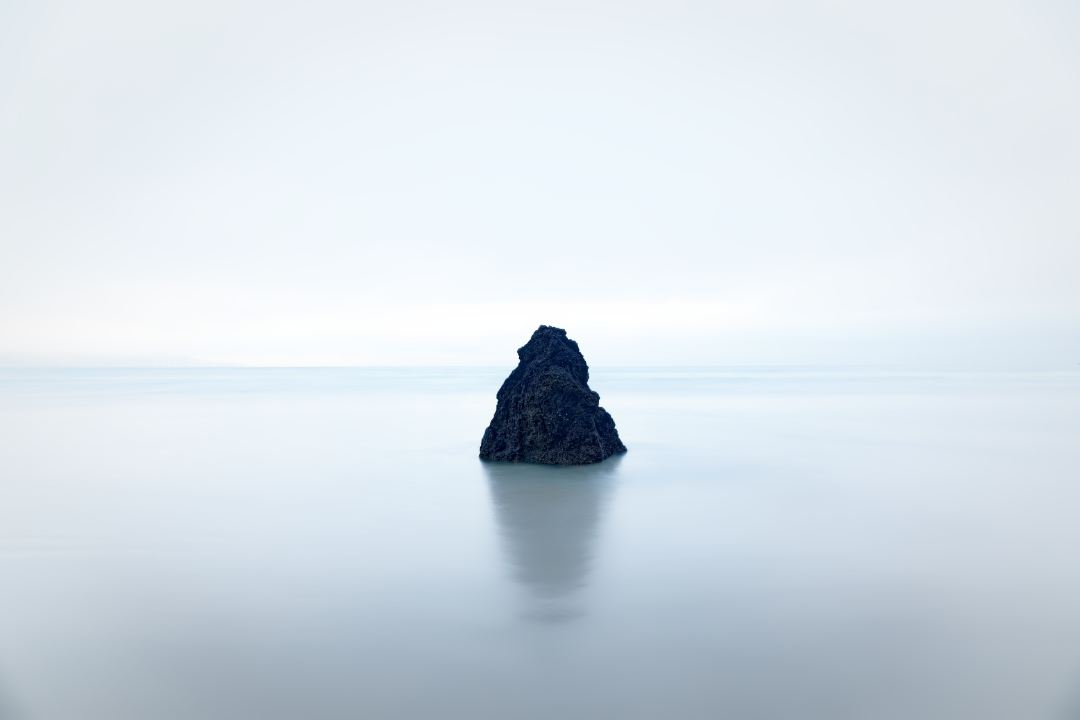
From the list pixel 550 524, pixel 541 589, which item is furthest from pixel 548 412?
pixel 541 589

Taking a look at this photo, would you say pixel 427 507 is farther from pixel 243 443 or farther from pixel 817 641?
pixel 243 443

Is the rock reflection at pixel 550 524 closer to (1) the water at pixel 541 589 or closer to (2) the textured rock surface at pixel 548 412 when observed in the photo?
(1) the water at pixel 541 589

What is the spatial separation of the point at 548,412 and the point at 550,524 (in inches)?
132

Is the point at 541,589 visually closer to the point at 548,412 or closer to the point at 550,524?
the point at 550,524

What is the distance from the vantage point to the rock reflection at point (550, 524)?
5.32 meters

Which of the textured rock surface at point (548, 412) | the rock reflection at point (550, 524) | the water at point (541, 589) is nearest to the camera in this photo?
the water at point (541, 589)

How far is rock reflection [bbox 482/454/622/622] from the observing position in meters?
5.32

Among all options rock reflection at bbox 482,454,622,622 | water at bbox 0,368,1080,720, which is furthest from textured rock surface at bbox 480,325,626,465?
water at bbox 0,368,1080,720

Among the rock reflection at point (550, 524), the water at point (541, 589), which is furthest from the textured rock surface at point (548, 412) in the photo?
the water at point (541, 589)

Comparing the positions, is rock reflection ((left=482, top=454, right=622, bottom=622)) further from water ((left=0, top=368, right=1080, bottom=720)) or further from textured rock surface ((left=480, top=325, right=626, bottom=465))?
textured rock surface ((left=480, top=325, right=626, bottom=465))

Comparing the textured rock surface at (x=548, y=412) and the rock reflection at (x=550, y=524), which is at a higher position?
the textured rock surface at (x=548, y=412)

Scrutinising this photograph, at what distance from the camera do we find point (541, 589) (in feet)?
17.8

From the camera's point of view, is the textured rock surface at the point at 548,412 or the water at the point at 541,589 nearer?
the water at the point at 541,589

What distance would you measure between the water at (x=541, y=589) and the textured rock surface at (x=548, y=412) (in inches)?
20.5
